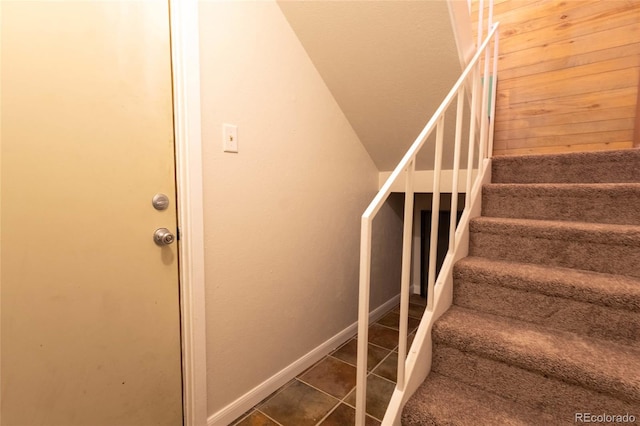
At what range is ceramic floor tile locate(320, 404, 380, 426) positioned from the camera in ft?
4.36

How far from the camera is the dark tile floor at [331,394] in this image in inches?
53.7

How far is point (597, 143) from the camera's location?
2086 mm

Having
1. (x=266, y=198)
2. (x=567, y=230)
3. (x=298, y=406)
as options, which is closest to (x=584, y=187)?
(x=567, y=230)

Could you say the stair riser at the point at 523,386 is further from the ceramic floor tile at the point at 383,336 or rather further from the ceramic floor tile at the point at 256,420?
the ceramic floor tile at the point at 383,336

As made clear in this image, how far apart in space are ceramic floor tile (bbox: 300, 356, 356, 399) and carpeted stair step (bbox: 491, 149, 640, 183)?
57.0 inches

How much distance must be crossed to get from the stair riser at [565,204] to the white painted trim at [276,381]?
1233 millimetres

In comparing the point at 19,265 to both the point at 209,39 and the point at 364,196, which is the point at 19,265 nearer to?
the point at 209,39

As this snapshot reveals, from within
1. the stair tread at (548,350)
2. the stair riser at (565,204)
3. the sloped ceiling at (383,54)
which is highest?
the sloped ceiling at (383,54)

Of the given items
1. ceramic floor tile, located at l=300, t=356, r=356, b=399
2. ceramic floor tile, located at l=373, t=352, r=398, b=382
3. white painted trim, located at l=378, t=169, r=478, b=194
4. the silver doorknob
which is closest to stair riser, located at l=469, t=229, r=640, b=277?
white painted trim, located at l=378, t=169, r=478, b=194

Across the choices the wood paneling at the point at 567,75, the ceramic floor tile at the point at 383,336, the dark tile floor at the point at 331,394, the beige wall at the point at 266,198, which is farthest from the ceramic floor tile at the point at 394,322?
the wood paneling at the point at 567,75

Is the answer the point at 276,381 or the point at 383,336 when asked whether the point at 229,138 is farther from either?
the point at 383,336

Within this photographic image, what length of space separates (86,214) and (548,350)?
1.49m

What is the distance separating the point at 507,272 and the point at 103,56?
5.24 ft

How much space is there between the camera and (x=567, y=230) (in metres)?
1.17
